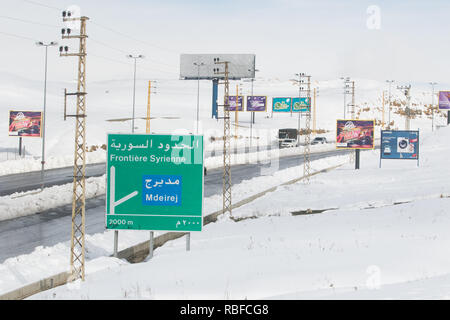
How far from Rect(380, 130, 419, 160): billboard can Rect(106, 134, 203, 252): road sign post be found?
106 feet

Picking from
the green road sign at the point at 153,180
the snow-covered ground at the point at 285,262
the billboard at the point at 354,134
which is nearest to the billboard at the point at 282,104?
the billboard at the point at 354,134

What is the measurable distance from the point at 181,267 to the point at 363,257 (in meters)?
4.28

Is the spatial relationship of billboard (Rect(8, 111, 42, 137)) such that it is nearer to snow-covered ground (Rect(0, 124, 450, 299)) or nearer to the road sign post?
snow-covered ground (Rect(0, 124, 450, 299))

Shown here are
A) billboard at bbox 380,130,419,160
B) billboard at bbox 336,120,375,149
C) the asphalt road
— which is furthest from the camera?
billboard at bbox 336,120,375,149

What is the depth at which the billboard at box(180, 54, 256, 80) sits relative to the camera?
11862 centimetres

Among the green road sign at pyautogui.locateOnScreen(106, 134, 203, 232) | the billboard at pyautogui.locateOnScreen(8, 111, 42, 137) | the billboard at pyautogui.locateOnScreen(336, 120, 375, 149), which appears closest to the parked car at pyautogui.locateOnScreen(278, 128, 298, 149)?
the billboard at pyautogui.locateOnScreen(8, 111, 42, 137)

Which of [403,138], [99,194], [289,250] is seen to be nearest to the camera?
[289,250]

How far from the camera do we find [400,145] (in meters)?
46.5

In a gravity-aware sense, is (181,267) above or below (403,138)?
below

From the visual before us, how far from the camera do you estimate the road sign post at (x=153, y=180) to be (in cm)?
1670

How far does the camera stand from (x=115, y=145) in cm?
1691

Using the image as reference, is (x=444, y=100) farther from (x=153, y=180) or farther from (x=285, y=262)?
(x=285, y=262)
